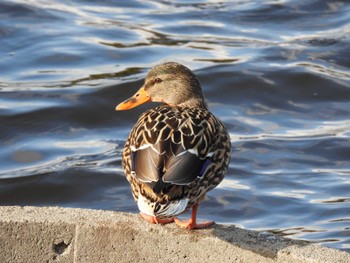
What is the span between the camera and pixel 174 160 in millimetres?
5559

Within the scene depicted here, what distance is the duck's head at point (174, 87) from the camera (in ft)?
22.3

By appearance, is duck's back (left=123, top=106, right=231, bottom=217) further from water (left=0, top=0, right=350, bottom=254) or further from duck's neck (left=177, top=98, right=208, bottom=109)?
water (left=0, top=0, right=350, bottom=254)

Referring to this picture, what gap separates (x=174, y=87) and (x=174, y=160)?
136 cm

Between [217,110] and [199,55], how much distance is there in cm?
138

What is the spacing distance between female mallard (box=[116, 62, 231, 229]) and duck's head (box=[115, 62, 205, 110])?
0.96ft

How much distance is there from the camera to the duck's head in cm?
680

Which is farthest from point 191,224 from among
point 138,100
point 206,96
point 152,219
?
point 206,96

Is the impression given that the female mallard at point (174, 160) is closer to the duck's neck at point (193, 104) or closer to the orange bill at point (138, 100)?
the duck's neck at point (193, 104)

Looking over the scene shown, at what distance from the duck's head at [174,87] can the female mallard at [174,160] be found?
294mm

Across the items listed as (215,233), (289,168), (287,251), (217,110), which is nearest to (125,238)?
(215,233)

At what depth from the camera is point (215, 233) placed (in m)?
5.78

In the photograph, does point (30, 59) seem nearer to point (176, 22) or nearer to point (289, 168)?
point (176, 22)

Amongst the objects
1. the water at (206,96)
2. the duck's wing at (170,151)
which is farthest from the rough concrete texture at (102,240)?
the water at (206,96)

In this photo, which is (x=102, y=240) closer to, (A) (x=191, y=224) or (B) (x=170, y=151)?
(A) (x=191, y=224)
